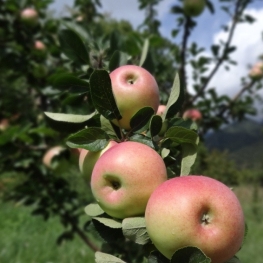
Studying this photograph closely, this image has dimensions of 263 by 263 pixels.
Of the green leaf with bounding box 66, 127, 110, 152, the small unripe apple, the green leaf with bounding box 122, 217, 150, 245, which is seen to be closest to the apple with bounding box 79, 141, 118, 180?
the green leaf with bounding box 66, 127, 110, 152

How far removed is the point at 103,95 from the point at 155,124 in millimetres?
87

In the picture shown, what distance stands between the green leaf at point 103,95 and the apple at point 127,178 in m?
0.07

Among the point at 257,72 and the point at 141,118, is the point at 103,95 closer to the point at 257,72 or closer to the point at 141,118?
the point at 141,118

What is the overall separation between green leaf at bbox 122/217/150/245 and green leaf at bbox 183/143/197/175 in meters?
0.09

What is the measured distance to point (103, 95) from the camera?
1.99 ft

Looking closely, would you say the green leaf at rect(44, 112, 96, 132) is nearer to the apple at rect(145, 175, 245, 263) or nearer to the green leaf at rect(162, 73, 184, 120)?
the green leaf at rect(162, 73, 184, 120)

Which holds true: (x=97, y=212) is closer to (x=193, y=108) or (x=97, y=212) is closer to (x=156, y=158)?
(x=156, y=158)

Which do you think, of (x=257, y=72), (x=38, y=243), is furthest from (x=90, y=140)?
(x=38, y=243)

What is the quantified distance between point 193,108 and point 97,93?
148cm

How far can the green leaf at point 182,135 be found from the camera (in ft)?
1.89

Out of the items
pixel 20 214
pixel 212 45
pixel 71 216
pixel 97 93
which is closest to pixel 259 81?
pixel 212 45

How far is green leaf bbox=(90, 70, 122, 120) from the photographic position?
587 mm

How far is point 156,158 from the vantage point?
0.56 m

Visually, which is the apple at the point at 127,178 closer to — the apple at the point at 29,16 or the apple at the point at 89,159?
the apple at the point at 89,159
